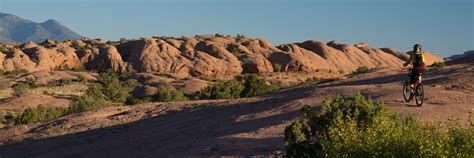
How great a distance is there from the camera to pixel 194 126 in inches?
846

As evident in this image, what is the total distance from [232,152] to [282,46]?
81329 mm

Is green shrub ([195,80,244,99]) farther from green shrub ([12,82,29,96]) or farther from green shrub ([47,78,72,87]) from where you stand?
green shrub ([47,78,72,87])

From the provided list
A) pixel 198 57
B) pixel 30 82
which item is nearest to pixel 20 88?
pixel 30 82

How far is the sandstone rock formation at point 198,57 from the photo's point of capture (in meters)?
82.3

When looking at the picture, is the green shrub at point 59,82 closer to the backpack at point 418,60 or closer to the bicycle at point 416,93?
the bicycle at point 416,93

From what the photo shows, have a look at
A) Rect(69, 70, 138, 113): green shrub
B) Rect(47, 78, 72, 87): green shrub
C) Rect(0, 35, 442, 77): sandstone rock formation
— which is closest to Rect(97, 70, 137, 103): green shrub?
Rect(69, 70, 138, 113): green shrub

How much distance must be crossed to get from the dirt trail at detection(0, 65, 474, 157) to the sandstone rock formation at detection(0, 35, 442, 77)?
52622 mm

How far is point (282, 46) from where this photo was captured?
9562 cm

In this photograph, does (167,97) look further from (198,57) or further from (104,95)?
(198,57)

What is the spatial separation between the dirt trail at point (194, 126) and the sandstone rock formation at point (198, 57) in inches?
2072

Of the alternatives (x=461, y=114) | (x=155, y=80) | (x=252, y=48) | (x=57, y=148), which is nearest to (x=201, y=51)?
(x=252, y=48)

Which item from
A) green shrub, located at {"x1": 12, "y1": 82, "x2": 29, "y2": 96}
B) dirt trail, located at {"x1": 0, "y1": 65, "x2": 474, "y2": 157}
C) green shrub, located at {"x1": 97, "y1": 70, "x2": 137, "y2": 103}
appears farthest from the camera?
green shrub, located at {"x1": 12, "y1": 82, "x2": 29, "y2": 96}

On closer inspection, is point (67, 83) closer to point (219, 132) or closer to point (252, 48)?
point (252, 48)

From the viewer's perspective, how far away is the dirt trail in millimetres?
16859
